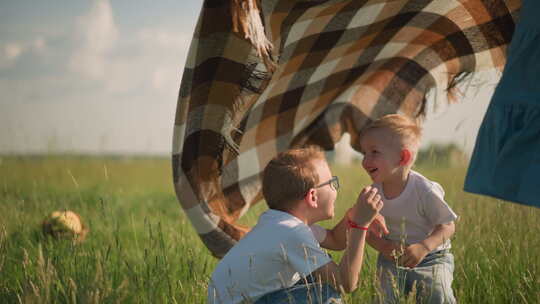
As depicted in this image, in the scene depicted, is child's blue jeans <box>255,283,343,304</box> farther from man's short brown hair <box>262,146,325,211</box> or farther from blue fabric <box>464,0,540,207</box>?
blue fabric <box>464,0,540,207</box>

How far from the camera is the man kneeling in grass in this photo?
2086mm

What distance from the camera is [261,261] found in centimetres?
210

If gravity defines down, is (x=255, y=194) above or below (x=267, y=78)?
below

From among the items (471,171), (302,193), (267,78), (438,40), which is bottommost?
(302,193)

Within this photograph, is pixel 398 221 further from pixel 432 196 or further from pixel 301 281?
pixel 301 281

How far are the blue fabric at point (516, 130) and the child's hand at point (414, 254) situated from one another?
18.8 inches

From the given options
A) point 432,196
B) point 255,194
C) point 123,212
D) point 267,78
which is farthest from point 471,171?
point 123,212

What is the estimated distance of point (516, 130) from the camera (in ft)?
6.27

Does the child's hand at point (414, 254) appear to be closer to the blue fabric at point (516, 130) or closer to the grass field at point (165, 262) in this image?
the grass field at point (165, 262)

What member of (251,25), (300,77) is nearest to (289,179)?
(251,25)

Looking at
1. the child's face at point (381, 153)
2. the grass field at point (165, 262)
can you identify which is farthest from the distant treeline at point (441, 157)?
the child's face at point (381, 153)

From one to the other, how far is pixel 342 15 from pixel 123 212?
4601 mm

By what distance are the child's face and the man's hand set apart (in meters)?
0.39

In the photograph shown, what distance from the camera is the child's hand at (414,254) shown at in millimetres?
2389
